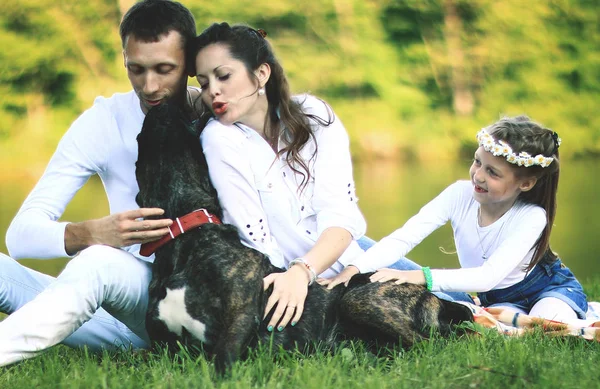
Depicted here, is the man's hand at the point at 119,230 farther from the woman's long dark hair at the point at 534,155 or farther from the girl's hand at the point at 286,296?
the woman's long dark hair at the point at 534,155

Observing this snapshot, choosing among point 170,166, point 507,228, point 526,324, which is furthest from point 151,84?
point 526,324

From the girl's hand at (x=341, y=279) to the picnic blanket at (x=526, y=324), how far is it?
2.09 ft

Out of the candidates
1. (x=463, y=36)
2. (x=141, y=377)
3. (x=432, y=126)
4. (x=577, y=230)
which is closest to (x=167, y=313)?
(x=141, y=377)

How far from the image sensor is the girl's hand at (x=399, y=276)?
10.1 ft

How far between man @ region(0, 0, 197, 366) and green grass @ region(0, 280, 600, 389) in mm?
234

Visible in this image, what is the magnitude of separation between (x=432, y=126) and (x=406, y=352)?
15556 millimetres

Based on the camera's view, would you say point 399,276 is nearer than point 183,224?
No

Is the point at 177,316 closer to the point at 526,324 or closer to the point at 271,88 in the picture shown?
the point at 271,88

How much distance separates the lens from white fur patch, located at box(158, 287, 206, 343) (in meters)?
2.67

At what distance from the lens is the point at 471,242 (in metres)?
3.84

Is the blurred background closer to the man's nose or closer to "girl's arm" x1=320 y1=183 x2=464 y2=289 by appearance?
"girl's arm" x1=320 y1=183 x2=464 y2=289

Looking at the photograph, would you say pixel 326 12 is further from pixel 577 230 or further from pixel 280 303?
pixel 280 303

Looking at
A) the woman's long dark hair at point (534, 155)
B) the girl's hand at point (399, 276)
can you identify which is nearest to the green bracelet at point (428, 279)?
the girl's hand at point (399, 276)

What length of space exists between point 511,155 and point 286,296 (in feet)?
5.06
